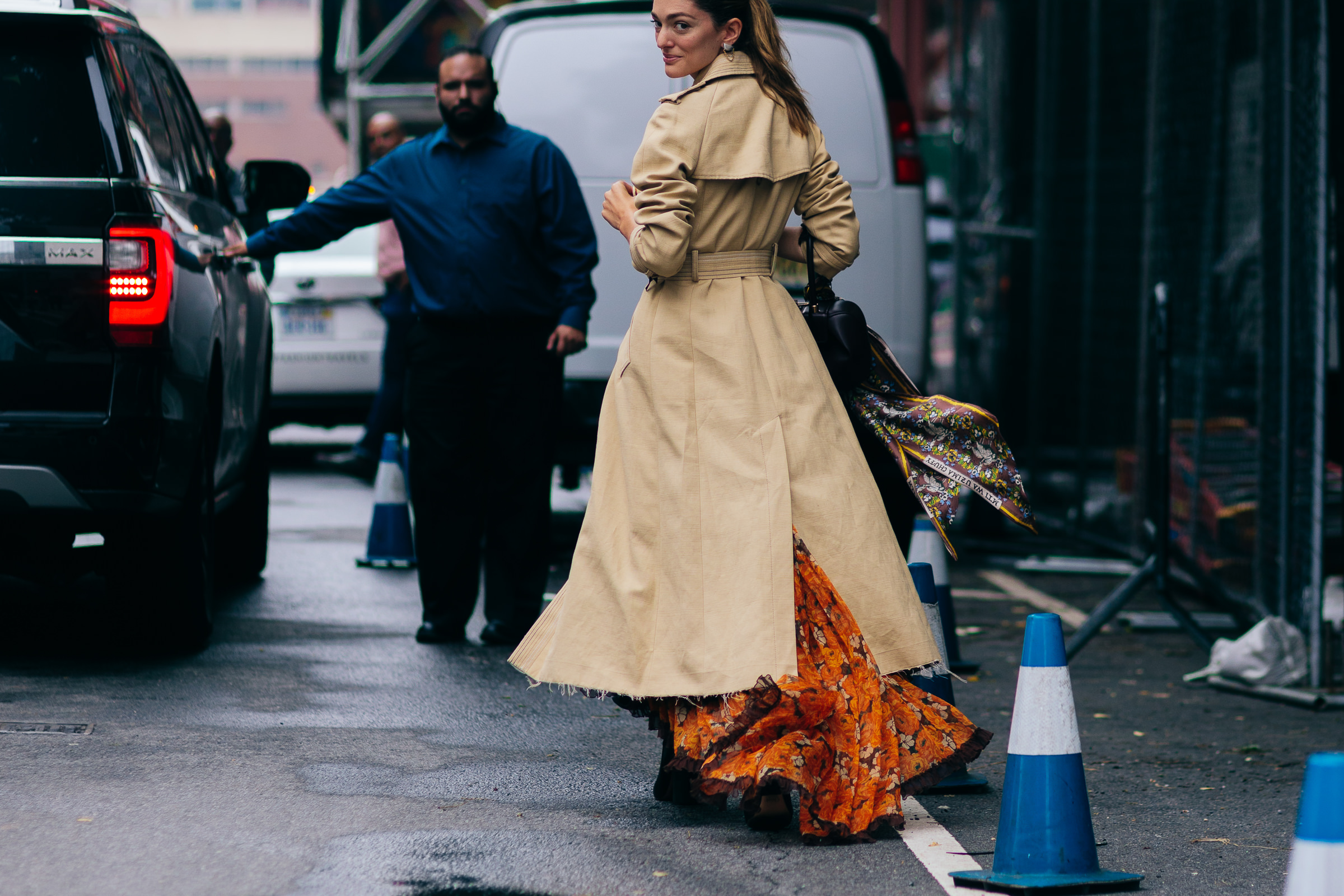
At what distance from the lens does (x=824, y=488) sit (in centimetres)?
421

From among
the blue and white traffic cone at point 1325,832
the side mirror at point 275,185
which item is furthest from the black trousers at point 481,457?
the blue and white traffic cone at point 1325,832

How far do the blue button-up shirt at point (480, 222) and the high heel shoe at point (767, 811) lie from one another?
8.29 feet

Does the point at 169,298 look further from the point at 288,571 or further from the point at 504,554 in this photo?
the point at 288,571

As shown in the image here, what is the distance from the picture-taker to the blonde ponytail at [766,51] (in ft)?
14.0

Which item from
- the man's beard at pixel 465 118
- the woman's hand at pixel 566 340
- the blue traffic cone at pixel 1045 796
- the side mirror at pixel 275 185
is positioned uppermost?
the man's beard at pixel 465 118

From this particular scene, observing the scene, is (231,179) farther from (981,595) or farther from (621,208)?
(621,208)

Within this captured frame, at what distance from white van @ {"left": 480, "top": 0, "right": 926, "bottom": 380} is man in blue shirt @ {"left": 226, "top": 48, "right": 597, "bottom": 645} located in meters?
1.40

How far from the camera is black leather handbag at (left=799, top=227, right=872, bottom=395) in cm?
438

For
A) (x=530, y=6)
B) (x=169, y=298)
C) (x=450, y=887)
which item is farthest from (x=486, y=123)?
(x=450, y=887)

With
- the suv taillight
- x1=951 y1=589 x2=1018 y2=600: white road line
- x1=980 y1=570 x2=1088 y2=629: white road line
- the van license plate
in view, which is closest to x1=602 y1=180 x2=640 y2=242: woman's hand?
the suv taillight

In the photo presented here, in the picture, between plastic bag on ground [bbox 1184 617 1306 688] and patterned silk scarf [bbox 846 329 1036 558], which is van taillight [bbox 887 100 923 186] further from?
patterned silk scarf [bbox 846 329 1036 558]

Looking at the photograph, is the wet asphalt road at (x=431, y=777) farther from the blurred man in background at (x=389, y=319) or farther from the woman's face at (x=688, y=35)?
the blurred man in background at (x=389, y=319)

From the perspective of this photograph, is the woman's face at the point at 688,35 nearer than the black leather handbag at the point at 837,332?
Yes

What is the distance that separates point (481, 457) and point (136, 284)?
1.58 metres
